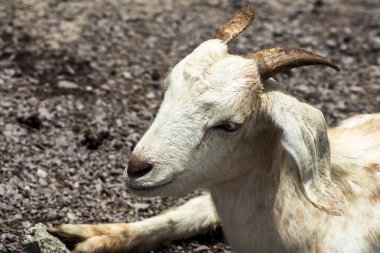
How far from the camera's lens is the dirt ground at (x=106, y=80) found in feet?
18.7

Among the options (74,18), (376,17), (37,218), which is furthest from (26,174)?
(376,17)

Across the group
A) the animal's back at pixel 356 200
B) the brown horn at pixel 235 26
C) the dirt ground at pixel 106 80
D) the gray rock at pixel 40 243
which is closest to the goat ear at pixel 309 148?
the animal's back at pixel 356 200

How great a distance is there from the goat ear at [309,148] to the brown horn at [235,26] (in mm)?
615

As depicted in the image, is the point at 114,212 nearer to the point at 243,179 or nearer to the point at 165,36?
the point at 243,179

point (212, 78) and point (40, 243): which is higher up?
point (212, 78)

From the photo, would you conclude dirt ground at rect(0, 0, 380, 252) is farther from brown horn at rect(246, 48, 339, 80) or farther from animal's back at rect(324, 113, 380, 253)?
brown horn at rect(246, 48, 339, 80)

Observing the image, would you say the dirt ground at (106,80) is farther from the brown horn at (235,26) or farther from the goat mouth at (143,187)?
the brown horn at (235,26)

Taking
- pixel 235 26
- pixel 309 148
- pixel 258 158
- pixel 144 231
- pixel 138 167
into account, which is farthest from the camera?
pixel 144 231

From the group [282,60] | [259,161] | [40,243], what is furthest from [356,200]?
[40,243]

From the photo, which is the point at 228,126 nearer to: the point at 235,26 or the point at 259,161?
the point at 259,161

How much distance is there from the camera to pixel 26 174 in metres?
5.82

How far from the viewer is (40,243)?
14.6 ft

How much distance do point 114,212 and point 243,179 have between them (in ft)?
5.15

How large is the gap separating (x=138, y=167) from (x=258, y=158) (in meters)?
0.77
